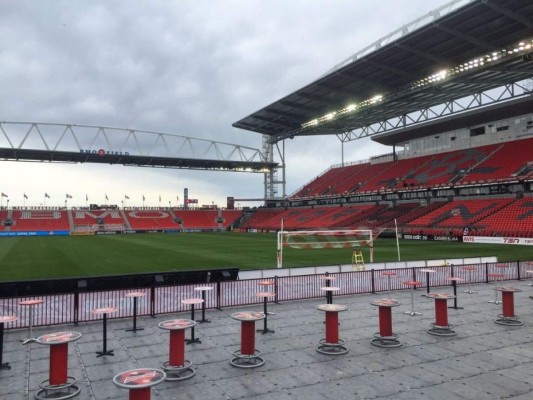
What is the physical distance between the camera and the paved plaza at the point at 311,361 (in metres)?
7.39

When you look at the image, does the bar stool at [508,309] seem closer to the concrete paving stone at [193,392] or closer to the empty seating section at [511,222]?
the concrete paving stone at [193,392]

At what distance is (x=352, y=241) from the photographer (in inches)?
1690

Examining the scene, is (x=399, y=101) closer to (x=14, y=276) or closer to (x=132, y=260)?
(x=132, y=260)

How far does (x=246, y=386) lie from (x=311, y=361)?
1.93 metres

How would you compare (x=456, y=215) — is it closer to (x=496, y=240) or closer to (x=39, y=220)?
(x=496, y=240)

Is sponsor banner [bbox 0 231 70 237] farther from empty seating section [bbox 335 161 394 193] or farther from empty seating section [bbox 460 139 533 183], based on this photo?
empty seating section [bbox 460 139 533 183]

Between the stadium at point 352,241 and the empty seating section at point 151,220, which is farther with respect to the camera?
the empty seating section at point 151,220

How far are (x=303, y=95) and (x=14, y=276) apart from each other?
4401 cm

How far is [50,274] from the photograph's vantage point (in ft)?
79.4

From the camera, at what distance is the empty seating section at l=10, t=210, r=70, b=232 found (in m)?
79.2

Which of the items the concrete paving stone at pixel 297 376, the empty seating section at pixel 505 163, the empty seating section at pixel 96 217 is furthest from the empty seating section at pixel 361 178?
the concrete paving stone at pixel 297 376

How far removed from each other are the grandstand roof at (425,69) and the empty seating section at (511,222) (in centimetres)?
1420

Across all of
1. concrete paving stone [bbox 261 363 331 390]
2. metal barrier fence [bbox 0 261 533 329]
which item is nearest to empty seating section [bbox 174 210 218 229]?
metal barrier fence [bbox 0 261 533 329]

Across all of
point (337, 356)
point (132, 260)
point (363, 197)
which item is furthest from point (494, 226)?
point (337, 356)
